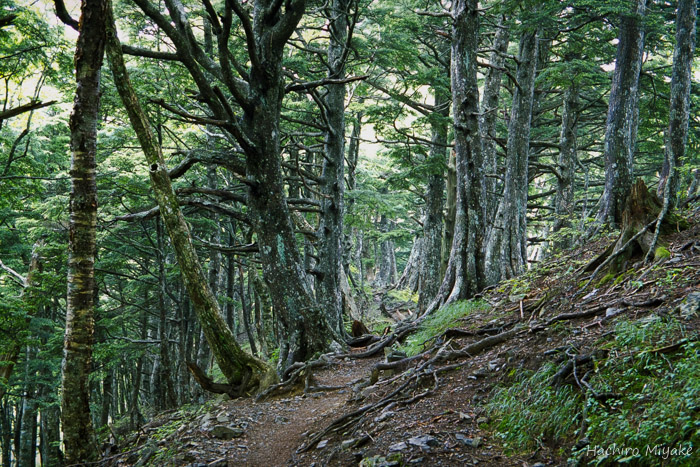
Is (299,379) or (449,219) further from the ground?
(449,219)

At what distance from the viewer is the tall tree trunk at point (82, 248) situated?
5.19m

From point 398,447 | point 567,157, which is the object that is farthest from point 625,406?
point 567,157

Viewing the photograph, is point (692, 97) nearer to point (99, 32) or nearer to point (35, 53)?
point (99, 32)

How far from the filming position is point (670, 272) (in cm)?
452

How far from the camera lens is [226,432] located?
5863mm

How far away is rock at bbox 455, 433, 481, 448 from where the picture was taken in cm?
364

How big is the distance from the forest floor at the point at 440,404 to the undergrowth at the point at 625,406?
0.39 ft

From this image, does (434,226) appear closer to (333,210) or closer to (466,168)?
(333,210)

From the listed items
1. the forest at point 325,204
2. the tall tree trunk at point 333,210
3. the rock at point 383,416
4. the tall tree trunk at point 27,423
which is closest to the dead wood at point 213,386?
the forest at point 325,204

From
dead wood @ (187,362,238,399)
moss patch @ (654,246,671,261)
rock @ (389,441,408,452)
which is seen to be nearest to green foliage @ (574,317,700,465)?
rock @ (389,441,408,452)

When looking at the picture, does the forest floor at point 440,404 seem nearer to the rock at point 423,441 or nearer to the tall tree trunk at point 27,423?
the rock at point 423,441

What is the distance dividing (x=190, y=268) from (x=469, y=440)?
16.8 feet

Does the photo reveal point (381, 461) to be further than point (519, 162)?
No

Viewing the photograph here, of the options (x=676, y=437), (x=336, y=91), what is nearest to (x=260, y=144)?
(x=336, y=91)
